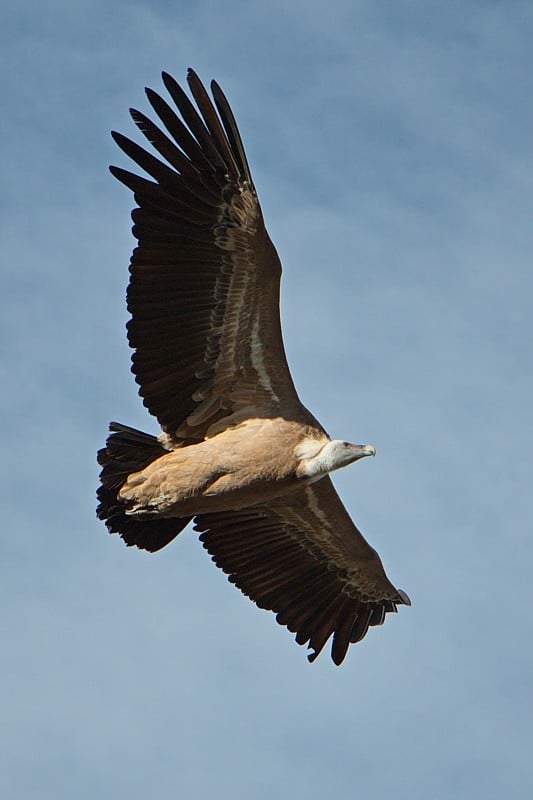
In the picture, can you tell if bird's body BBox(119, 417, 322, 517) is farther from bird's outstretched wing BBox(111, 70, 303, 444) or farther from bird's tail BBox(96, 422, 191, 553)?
bird's outstretched wing BBox(111, 70, 303, 444)

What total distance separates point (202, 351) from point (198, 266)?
820mm

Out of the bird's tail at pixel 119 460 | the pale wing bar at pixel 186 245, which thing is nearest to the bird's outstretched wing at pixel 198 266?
the pale wing bar at pixel 186 245

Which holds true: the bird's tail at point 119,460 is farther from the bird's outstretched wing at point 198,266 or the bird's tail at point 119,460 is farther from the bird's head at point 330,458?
the bird's head at point 330,458

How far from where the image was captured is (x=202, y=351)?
1430 cm

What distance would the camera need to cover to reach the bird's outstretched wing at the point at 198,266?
13.7 metres

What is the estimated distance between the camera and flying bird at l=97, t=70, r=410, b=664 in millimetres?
13766

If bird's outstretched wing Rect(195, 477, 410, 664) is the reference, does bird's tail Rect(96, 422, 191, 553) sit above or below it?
below

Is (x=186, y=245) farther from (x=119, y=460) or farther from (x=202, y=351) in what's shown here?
(x=119, y=460)

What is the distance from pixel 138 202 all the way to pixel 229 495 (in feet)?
9.21

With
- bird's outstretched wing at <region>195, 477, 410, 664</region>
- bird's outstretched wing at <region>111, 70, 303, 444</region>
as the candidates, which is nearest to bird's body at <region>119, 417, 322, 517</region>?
bird's outstretched wing at <region>111, 70, 303, 444</region>

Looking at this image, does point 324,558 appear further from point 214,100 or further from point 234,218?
point 214,100

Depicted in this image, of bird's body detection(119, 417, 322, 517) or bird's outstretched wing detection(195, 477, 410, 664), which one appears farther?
bird's outstretched wing detection(195, 477, 410, 664)

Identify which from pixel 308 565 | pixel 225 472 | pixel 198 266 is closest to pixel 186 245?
pixel 198 266

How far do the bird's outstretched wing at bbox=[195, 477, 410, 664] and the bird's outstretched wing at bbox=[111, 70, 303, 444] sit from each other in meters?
1.79
